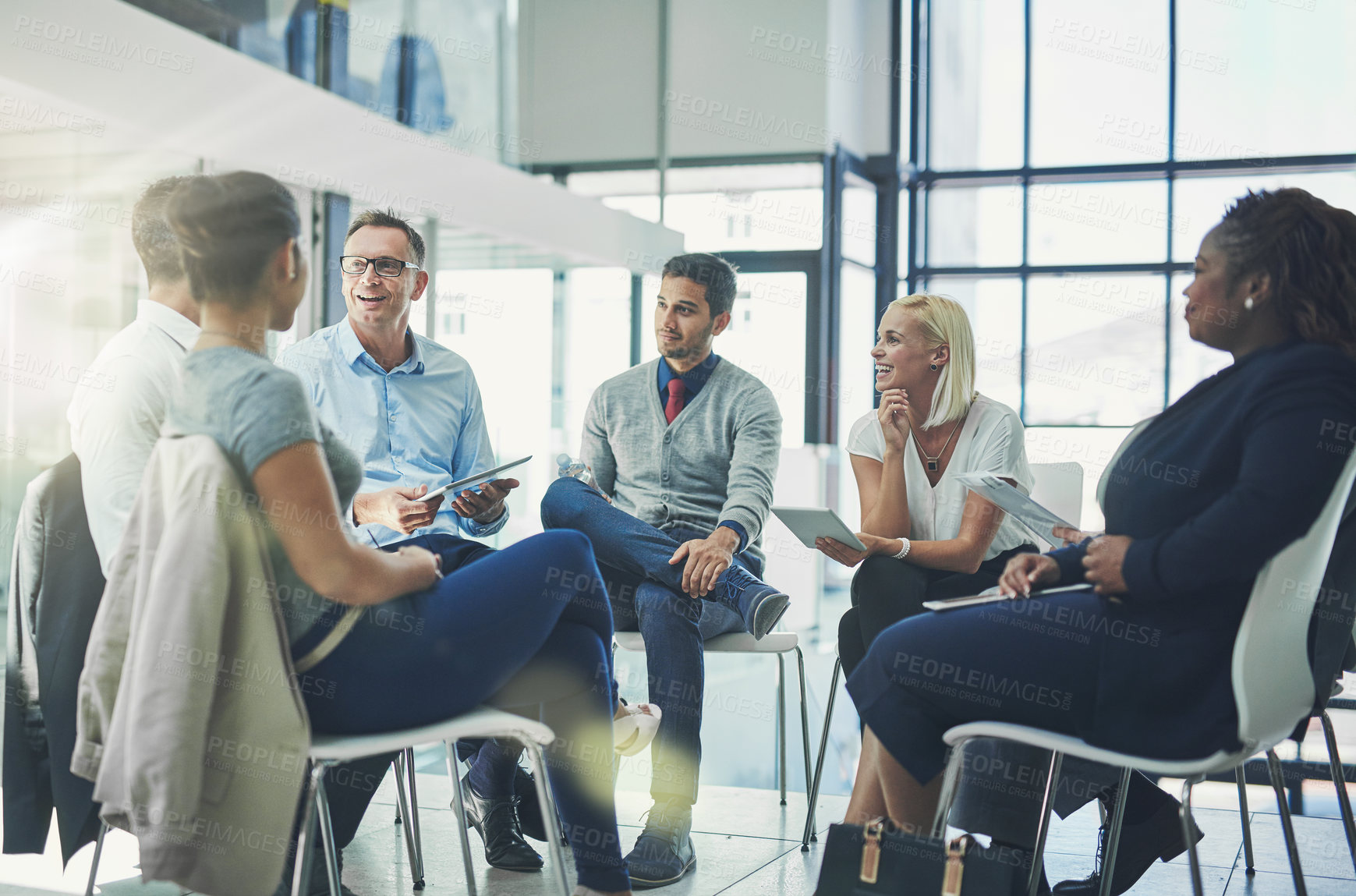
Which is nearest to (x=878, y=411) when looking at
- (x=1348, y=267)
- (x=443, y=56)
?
(x=1348, y=267)

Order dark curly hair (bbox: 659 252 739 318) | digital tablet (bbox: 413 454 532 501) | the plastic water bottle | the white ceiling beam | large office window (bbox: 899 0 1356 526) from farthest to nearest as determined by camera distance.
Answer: large office window (bbox: 899 0 1356 526) < the white ceiling beam < dark curly hair (bbox: 659 252 739 318) < the plastic water bottle < digital tablet (bbox: 413 454 532 501)

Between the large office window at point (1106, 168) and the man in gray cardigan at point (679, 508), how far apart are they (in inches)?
228

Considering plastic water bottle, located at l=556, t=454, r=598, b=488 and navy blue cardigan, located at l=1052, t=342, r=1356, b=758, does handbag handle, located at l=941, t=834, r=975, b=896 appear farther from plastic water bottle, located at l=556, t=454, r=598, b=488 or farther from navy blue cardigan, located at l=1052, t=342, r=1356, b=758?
plastic water bottle, located at l=556, t=454, r=598, b=488

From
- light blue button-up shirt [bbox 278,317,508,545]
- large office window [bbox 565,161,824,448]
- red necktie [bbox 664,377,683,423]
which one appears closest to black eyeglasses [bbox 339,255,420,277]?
light blue button-up shirt [bbox 278,317,508,545]

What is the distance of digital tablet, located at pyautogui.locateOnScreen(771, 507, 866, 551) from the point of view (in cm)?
214

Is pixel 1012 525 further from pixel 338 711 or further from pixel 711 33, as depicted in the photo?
pixel 711 33

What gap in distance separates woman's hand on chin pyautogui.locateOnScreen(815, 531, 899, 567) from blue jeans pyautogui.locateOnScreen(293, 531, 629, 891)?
26.2 inches

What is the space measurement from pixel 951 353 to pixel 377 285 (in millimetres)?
1236

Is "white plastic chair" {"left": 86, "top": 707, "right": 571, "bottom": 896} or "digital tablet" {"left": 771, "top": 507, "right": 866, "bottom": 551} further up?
"digital tablet" {"left": 771, "top": 507, "right": 866, "bottom": 551}

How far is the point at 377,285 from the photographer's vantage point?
2.43m

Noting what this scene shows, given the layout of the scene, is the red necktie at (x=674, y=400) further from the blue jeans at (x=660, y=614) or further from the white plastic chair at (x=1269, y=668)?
the white plastic chair at (x=1269, y=668)

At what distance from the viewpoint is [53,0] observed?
2961mm

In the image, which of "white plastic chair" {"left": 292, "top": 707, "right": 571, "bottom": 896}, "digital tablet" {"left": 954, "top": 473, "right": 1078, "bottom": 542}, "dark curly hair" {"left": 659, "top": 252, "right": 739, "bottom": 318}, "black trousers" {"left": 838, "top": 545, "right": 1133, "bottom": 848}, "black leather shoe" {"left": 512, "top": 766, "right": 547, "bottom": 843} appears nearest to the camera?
"white plastic chair" {"left": 292, "top": 707, "right": 571, "bottom": 896}

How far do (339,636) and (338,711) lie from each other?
0.33ft
